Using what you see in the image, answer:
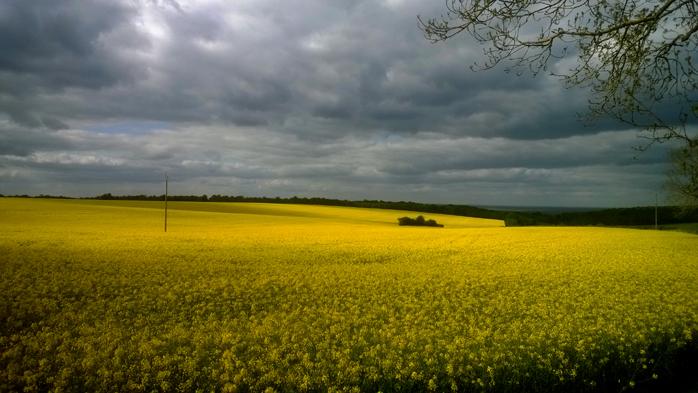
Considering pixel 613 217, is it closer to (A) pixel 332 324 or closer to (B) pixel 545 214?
(B) pixel 545 214

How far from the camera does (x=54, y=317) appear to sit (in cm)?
1050

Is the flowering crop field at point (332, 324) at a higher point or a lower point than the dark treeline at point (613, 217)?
lower

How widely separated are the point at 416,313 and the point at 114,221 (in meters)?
43.9

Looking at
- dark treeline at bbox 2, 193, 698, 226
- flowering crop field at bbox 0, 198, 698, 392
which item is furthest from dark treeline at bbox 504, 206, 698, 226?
flowering crop field at bbox 0, 198, 698, 392

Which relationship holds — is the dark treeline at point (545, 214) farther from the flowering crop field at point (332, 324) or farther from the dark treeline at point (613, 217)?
the flowering crop field at point (332, 324)

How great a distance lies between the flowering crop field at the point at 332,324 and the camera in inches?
287

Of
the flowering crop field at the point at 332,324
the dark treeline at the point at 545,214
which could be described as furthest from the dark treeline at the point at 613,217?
the flowering crop field at the point at 332,324

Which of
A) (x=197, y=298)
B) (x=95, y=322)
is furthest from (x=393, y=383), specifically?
(x=197, y=298)

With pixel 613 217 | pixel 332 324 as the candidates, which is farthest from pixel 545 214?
pixel 332 324

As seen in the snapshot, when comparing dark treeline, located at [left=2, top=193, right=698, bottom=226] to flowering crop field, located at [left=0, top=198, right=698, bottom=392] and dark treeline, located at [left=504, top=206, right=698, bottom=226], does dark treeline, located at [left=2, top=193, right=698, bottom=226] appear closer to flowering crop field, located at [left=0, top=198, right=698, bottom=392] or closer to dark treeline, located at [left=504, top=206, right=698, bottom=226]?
dark treeline, located at [left=504, top=206, right=698, bottom=226]

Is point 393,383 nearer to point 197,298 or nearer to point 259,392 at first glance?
point 259,392

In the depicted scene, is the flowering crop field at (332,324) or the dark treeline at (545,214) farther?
the dark treeline at (545,214)

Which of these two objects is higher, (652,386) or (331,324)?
(331,324)

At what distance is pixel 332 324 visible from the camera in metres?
10.3
